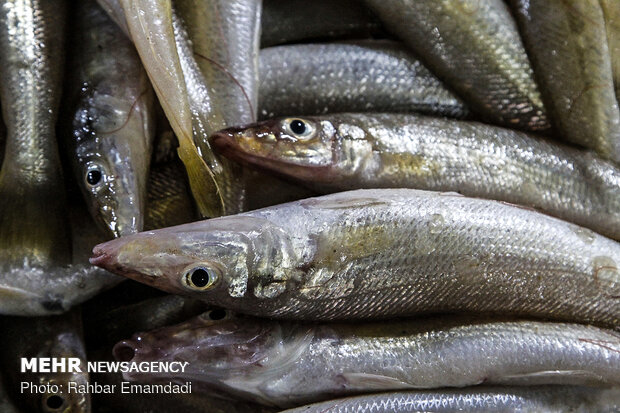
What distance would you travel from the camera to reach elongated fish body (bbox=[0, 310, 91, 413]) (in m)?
1.92

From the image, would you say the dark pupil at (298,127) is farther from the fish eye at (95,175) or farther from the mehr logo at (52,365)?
the mehr logo at (52,365)

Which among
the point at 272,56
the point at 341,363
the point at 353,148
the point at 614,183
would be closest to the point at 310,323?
the point at 341,363

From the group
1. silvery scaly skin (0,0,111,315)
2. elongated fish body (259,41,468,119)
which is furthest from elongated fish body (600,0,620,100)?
silvery scaly skin (0,0,111,315)

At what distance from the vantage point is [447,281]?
175 cm

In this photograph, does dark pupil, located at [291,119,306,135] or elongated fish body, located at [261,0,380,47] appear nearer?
dark pupil, located at [291,119,306,135]

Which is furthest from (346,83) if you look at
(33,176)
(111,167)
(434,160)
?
(33,176)

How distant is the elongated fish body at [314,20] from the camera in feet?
7.69

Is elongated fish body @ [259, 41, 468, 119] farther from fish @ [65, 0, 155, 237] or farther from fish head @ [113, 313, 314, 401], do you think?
fish head @ [113, 313, 314, 401]

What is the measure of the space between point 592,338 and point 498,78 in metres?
0.94

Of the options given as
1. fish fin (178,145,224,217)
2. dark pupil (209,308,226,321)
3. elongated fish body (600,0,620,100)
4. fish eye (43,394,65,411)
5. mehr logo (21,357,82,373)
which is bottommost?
fish eye (43,394,65,411)

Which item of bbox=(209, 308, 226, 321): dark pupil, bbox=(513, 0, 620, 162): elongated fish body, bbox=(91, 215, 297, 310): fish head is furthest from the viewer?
bbox=(513, 0, 620, 162): elongated fish body

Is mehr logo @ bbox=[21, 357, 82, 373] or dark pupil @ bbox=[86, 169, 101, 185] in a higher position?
dark pupil @ bbox=[86, 169, 101, 185]

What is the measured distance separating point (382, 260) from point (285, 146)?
47 centimetres

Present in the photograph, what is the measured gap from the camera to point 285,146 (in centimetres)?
187
